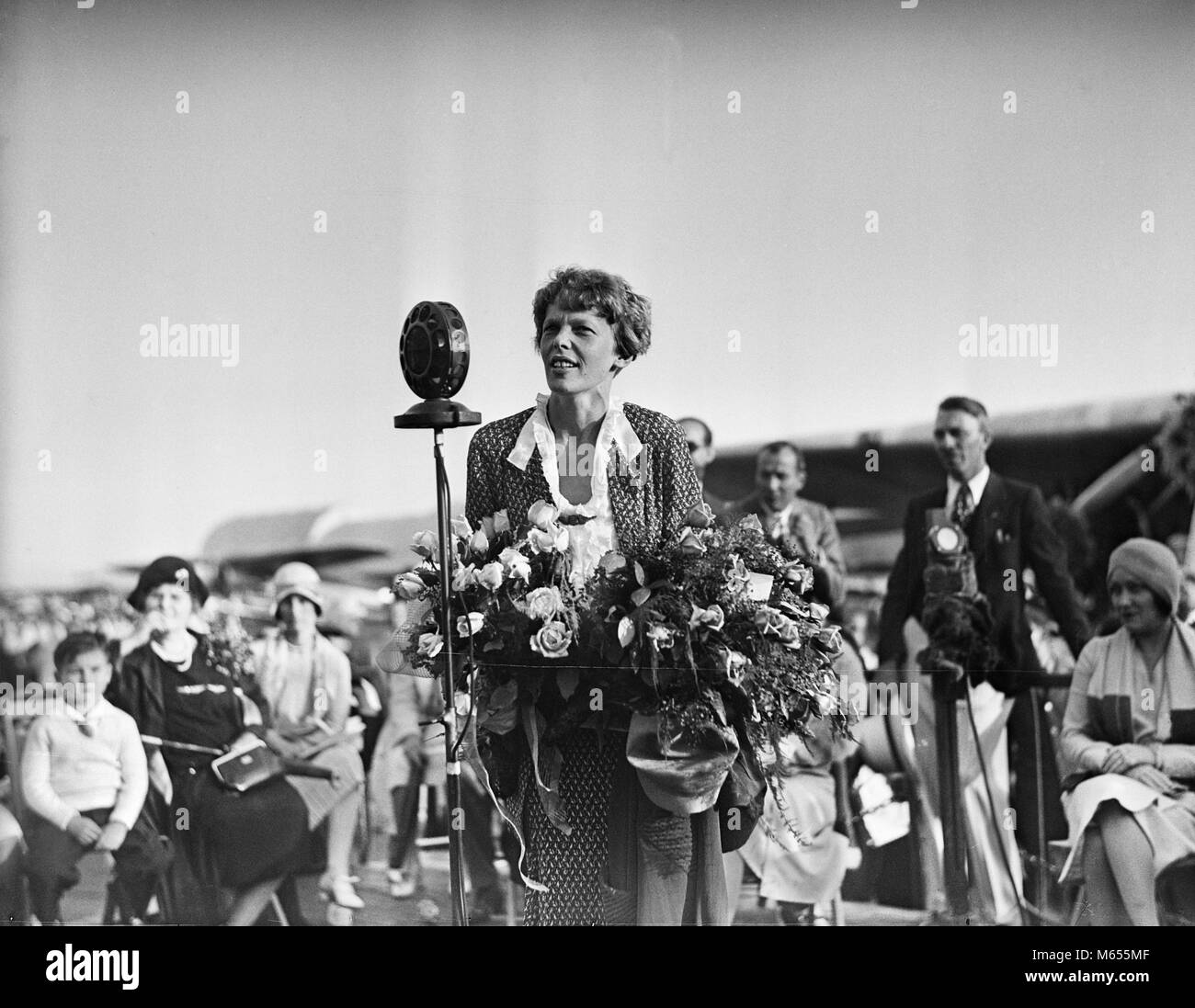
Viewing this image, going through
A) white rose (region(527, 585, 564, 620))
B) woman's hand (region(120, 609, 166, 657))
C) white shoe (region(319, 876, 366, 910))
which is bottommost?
white shoe (region(319, 876, 366, 910))

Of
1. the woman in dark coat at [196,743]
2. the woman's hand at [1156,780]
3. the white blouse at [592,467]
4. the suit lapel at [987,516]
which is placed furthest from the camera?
the suit lapel at [987,516]

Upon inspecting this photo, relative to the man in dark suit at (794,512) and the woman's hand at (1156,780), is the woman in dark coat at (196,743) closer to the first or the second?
the man in dark suit at (794,512)

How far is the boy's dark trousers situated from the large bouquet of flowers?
1.90 meters

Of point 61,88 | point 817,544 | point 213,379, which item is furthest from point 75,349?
point 817,544

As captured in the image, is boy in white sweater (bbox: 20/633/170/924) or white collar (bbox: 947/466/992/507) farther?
white collar (bbox: 947/466/992/507)

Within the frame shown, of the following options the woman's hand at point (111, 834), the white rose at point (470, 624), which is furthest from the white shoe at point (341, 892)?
the white rose at point (470, 624)

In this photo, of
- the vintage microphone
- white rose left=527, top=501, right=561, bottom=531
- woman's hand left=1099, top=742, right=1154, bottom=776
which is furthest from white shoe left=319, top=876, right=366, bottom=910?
woman's hand left=1099, top=742, right=1154, bottom=776

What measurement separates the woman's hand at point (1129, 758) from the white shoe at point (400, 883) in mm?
2133

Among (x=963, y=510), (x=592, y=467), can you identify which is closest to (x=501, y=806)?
(x=592, y=467)

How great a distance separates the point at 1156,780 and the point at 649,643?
225cm

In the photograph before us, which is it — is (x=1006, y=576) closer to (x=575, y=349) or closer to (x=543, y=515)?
(x=575, y=349)

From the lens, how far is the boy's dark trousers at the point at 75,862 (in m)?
4.61

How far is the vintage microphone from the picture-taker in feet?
10.2

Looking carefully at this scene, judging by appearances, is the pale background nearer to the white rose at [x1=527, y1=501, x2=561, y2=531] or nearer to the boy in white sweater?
the boy in white sweater
